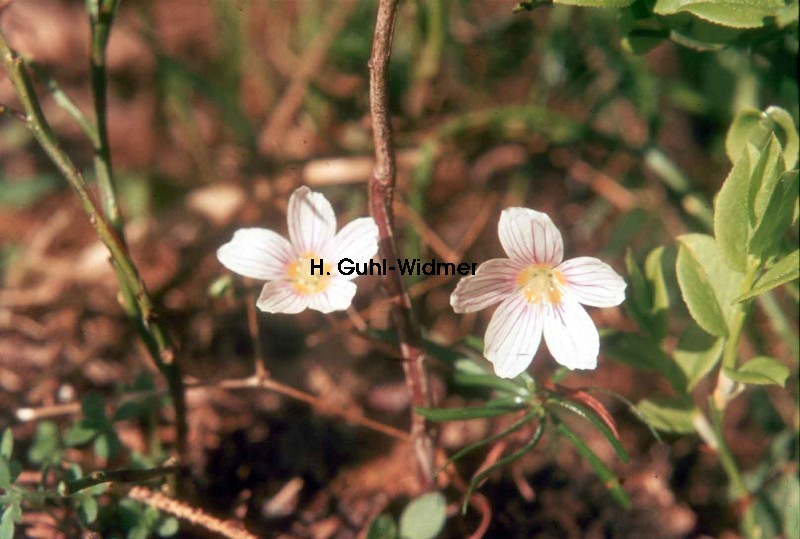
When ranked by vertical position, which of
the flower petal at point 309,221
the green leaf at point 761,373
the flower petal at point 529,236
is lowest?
the green leaf at point 761,373

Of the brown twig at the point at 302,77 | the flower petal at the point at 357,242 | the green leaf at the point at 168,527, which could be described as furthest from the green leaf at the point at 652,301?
the brown twig at the point at 302,77

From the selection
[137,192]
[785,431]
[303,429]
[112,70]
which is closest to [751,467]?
[785,431]

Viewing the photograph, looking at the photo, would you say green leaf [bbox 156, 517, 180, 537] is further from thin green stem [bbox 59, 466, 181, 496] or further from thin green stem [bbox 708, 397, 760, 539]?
thin green stem [bbox 708, 397, 760, 539]

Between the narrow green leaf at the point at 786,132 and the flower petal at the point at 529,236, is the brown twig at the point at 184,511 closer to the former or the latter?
the flower petal at the point at 529,236

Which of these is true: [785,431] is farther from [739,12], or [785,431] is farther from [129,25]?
[129,25]

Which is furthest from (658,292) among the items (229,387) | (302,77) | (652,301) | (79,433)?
(302,77)

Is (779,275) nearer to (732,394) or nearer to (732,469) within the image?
(732,394)

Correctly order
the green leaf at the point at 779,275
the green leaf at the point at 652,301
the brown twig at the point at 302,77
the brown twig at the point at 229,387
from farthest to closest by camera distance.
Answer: the brown twig at the point at 302,77, the brown twig at the point at 229,387, the green leaf at the point at 652,301, the green leaf at the point at 779,275
